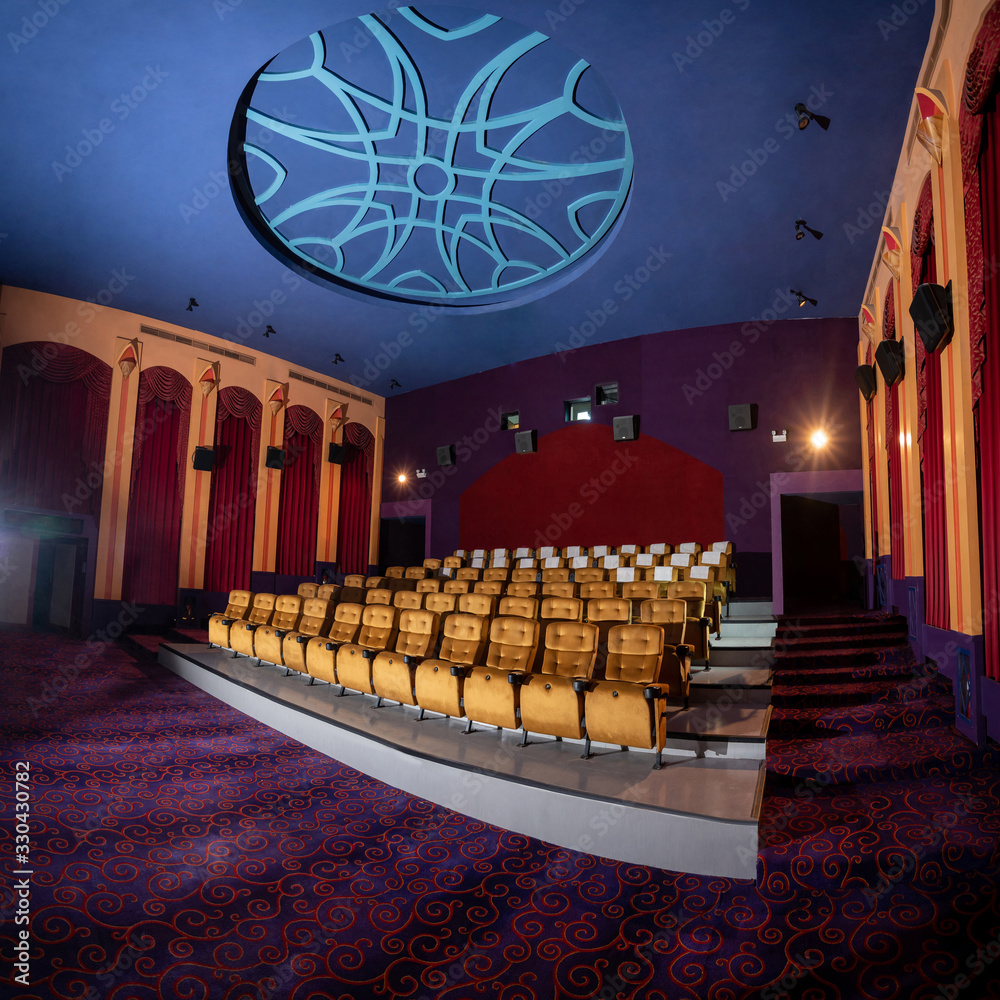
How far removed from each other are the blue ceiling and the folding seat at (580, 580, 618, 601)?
2.82m

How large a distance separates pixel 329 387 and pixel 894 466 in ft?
22.7

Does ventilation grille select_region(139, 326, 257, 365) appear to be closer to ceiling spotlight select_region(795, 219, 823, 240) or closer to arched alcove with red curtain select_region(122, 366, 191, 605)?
arched alcove with red curtain select_region(122, 366, 191, 605)

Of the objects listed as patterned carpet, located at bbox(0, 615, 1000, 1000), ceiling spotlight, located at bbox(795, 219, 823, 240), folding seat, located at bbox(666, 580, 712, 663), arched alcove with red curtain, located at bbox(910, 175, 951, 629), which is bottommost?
patterned carpet, located at bbox(0, 615, 1000, 1000)

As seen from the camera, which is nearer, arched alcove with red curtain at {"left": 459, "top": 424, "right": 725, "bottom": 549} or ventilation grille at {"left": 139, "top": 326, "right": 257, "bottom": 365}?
arched alcove with red curtain at {"left": 459, "top": 424, "right": 725, "bottom": 549}

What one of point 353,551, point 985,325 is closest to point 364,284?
point 353,551

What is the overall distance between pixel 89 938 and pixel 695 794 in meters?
1.67

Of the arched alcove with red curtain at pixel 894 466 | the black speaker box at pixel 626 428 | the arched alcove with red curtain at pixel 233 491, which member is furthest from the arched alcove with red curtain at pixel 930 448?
the arched alcove with red curtain at pixel 233 491

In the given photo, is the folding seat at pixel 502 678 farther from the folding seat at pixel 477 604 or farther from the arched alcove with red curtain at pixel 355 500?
the arched alcove with red curtain at pixel 355 500

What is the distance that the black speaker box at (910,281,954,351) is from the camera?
282 cm

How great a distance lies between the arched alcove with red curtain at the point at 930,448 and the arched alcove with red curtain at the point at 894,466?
861mm

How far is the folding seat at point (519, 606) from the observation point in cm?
374

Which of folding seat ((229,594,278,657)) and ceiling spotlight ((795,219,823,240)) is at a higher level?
ceiling spotlight ((795,219,823,240))

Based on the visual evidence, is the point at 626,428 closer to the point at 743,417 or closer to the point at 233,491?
the point at 743,417

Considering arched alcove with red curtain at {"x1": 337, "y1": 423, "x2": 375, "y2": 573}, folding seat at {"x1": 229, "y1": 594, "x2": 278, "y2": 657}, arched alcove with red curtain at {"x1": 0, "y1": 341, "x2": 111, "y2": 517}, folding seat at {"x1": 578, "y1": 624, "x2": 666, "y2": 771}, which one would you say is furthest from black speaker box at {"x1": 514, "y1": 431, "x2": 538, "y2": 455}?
folding seat at {"x1": 578, "y1": 624, "x2": 666, "y2": 771}
